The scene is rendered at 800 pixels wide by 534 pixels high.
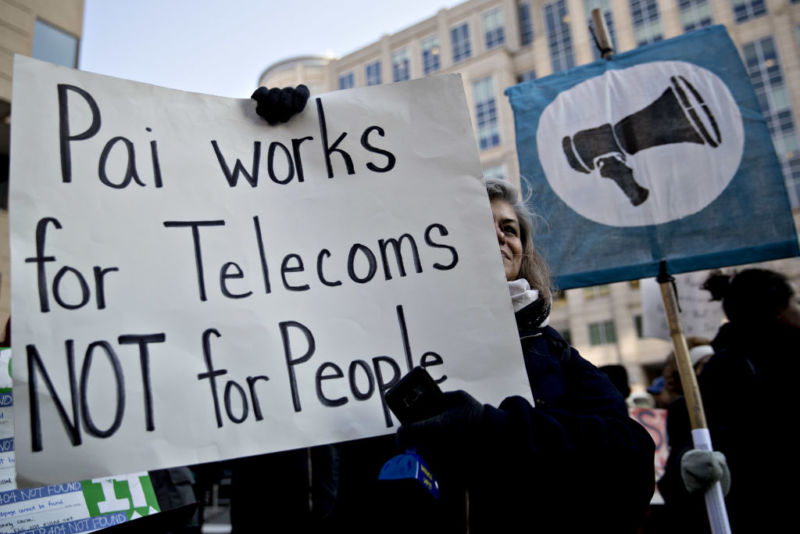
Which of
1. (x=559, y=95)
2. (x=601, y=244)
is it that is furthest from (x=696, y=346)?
(x=559, y=95)

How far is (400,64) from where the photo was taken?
1302 inches

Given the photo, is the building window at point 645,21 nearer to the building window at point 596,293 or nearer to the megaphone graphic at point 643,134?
the building window at point 596,293

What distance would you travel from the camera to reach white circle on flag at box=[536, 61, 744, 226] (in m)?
2.62

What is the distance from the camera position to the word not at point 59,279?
96 cm

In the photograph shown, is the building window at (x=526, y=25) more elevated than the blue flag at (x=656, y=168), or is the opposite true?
the building window at (x=526, y=25)

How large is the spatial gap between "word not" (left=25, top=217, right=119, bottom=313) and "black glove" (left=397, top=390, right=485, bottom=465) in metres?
0.60

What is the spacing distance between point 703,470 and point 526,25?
32578 millimetres

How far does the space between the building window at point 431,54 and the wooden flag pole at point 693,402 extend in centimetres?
3166

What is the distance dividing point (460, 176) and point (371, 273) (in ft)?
1.00

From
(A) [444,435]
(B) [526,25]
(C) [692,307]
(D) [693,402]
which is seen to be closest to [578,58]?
(B) [526,25]

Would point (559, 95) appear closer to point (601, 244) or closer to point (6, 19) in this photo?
point (601, 244)

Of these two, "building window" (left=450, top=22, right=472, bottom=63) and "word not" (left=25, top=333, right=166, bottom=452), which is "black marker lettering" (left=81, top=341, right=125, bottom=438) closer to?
"word not" (left=25, top=333, right=166, bottom=452)

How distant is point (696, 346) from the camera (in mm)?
4324

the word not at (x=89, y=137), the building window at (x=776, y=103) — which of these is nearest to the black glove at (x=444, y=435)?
the word not at (x=89, y=137)
